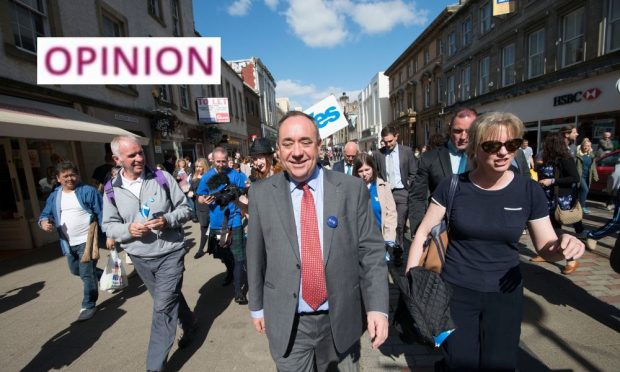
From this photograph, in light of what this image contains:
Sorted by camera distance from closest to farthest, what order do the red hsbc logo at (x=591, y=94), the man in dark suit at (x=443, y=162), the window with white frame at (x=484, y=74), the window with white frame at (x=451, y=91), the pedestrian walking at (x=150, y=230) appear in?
1. the pedestrian walking at (x=150, y=230)
2. the man in dark suit at (x=443, y=162)
3. the red hsbc logo at (x=591, y=94)
4. the window with white frame at (x=484, y=74)
5. the window with white frame at (x=451, y=91)

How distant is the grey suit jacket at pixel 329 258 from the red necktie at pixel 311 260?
0.04 meters

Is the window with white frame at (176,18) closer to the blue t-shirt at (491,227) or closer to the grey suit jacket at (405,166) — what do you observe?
the grey suit jacket at (405,166)

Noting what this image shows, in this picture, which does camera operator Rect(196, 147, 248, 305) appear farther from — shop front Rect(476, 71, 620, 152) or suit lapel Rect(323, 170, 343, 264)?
shop front Rect(476, 71, 620, 152)

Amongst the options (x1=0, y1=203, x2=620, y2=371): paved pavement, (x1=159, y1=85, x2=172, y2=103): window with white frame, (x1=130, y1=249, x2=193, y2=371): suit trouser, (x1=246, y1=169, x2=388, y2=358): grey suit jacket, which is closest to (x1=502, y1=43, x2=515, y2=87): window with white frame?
(x1=0, y1=203, x2=620, y2=371): paved pavement

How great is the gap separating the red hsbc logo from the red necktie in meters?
14.9

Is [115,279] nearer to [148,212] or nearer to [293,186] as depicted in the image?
[148,212]

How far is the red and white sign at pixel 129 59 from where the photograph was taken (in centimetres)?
321

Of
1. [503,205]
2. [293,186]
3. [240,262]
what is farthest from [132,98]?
[503,205]

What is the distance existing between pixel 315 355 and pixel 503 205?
1.42 m

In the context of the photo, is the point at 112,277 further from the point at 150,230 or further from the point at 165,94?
the point at 165,94

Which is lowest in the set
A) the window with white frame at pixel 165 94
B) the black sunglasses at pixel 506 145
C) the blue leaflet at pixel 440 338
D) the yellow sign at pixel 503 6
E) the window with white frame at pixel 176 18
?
the blue leaflet at pixel 440 338

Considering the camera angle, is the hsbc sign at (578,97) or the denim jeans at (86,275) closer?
the denim jeans at (86,275)

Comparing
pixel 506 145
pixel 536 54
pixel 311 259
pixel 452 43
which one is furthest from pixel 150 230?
pixel 452 43

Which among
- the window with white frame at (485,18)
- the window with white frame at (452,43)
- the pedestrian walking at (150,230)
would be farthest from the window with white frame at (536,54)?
the pedestrian walking at (150,230)
